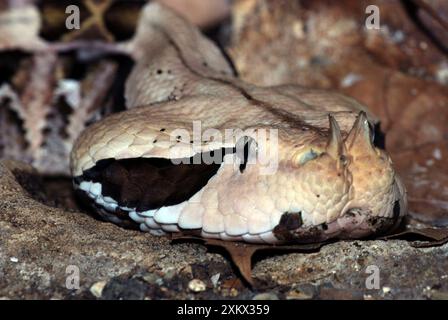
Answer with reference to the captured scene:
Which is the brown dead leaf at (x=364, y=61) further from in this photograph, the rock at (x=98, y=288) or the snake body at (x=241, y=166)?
the rock at (x=98, y=288)

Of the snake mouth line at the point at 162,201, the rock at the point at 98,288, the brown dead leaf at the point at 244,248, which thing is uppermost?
the snake mouth line at the point at 162,201

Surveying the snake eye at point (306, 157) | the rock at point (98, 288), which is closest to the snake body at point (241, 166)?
the snake eye at point (306, 157)

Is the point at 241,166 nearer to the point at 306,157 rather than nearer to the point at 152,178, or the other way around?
the point at 306,157

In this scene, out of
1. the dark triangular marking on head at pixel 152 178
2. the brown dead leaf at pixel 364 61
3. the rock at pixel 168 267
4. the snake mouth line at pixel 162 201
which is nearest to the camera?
the rock at pixel 168 267

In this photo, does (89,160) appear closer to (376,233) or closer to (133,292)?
(133,292)

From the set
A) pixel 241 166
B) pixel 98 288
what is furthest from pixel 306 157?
pixel 98 288

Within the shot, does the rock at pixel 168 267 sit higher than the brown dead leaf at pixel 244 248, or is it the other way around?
the brown dead leaf at pixel 244 248

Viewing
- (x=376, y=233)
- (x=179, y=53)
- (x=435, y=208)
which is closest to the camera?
(x=376, y=233)
